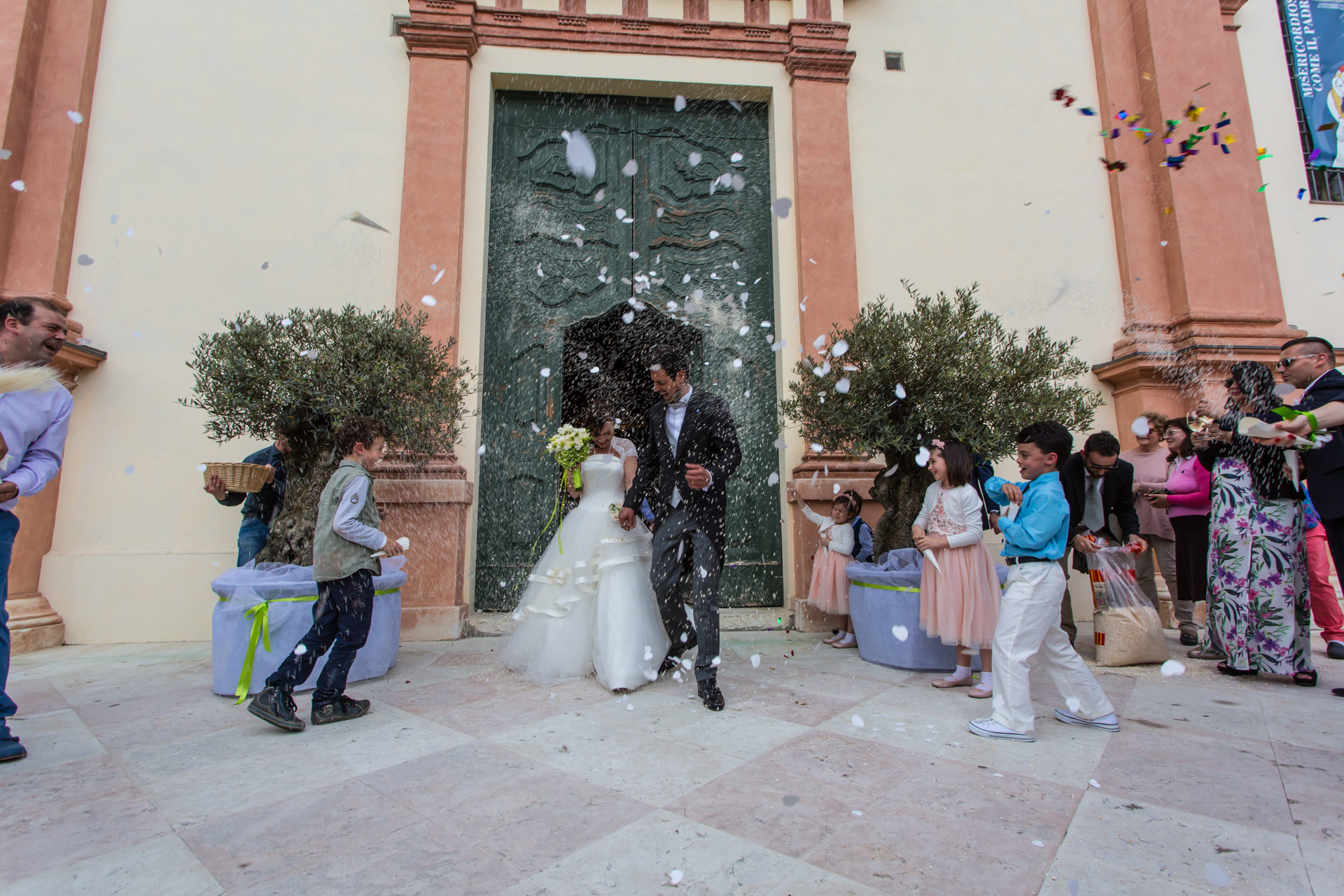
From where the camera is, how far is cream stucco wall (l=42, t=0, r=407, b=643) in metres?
5.55

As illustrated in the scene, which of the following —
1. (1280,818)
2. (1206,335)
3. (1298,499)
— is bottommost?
(1280,818)

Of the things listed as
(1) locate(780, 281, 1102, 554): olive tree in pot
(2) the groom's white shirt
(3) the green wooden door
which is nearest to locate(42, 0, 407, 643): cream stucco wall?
(3) the green wooden door

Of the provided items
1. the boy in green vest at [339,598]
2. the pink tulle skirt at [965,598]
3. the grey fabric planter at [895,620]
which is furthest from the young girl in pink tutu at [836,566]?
the boy in green vest at [339,598]

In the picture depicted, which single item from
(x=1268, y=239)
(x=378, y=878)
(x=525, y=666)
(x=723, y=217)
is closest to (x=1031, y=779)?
(x=378, y=878)

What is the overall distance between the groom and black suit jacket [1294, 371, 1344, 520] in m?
3.13

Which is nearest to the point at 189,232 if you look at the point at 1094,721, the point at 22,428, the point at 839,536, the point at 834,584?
the point at 22,428

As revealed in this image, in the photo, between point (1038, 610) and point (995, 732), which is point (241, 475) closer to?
point (995, 732)

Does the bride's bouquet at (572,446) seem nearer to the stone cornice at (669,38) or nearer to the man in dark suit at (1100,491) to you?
the man in dark suit at (1100,491)

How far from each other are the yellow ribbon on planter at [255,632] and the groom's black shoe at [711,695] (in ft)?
7.52

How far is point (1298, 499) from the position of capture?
3.99 metres

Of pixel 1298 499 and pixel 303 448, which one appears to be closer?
pixel 1298 499

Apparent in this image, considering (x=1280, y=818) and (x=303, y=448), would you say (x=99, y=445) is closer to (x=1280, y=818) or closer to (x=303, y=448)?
(x=303, y=448)

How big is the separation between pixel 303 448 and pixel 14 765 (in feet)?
7.77

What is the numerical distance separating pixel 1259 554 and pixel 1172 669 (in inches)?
34.5
